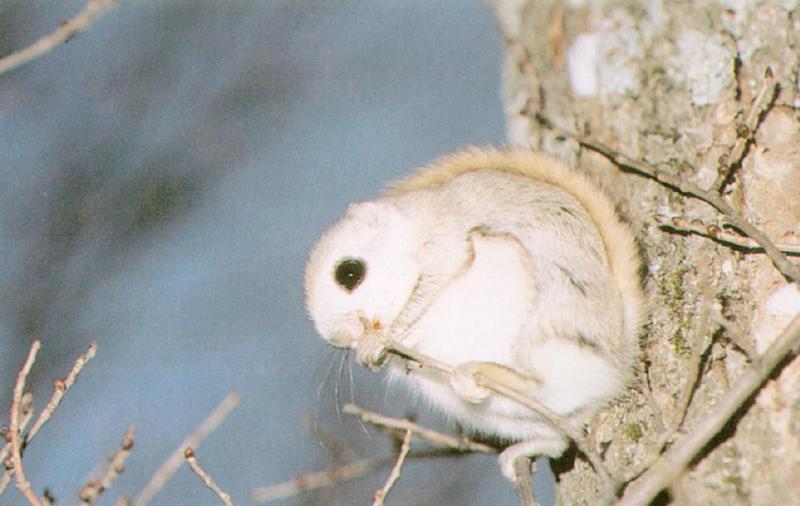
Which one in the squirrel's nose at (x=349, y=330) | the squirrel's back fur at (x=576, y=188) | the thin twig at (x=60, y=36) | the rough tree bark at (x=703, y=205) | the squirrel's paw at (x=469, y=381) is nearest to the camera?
the thin twig at (x=60, y=36)

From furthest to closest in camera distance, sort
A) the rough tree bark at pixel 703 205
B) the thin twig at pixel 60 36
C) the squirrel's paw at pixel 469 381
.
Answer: the squirrel's paw at pixel 469 381
the rough tree bark at pixel 703 205
the thin twig at pixel 60 36

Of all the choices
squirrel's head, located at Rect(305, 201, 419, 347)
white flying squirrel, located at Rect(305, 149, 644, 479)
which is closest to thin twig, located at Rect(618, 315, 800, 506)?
white flying squirrel, located at Rect(305, 149, 644, 479)

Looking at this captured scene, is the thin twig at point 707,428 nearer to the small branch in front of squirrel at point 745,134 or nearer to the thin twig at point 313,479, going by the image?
the small branch in front of squirrel at point 745,134

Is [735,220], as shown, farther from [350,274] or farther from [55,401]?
[55,401]

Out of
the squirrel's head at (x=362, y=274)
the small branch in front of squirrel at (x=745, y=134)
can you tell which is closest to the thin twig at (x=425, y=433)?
the squirrel's head at (x=362, y=274)

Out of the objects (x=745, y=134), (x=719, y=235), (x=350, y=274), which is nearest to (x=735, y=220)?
(x=719, y=235)

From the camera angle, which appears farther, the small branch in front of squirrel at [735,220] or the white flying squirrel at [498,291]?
the white flying squirrel at [498,291]

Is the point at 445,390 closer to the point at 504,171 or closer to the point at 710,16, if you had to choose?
the point at 504,171
